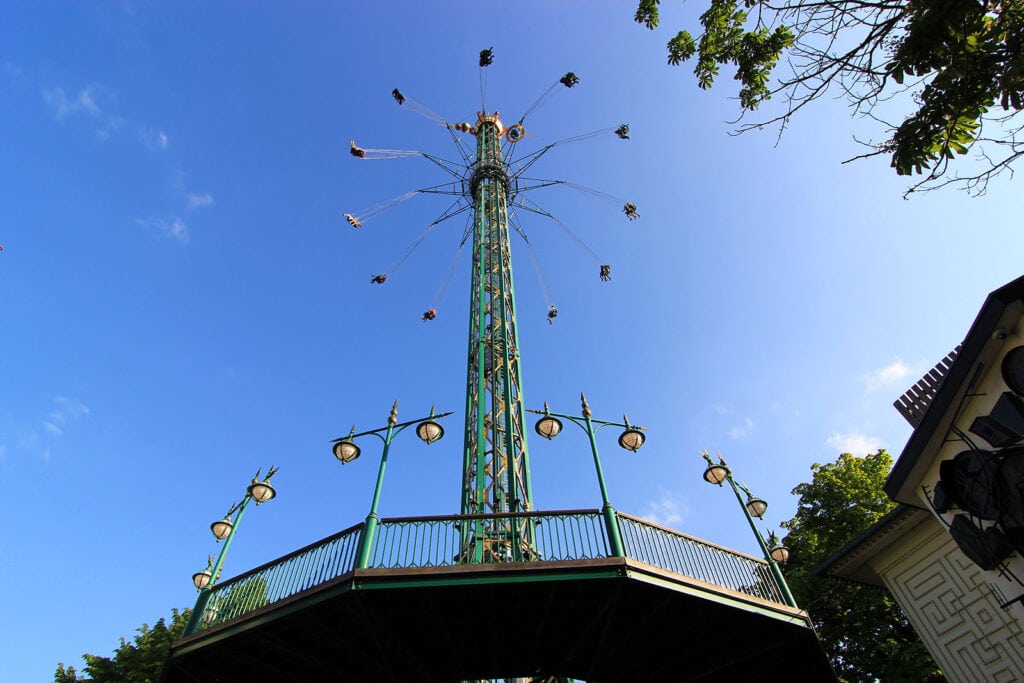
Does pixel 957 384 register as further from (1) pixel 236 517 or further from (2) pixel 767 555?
(1) pixel 236 517

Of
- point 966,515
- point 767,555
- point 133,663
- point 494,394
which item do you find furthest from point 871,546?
point 133,663

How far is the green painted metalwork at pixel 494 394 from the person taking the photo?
11336 millimetres

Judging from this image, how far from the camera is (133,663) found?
23.3 m

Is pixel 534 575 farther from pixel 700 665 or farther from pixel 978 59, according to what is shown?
pixel 978 59

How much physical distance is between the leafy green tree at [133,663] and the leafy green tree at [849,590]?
960 inches

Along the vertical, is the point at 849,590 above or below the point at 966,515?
above

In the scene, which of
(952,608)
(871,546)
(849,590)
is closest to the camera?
(952,608)

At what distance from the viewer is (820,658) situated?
454 inches

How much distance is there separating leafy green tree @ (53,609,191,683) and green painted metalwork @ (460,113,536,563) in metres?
18.0

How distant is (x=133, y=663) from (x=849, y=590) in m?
27.5

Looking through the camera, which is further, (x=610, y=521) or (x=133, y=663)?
(x=133, y=663)

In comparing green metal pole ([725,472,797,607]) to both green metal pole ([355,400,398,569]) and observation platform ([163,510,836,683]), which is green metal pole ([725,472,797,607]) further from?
green metal pole ([355,400,398,569])

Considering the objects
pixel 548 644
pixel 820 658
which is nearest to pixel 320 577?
pixel 548 644

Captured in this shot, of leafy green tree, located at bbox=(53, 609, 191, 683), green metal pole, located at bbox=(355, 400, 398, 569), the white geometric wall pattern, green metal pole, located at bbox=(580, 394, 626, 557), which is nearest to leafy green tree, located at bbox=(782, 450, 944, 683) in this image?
the white geometric wall pattern
